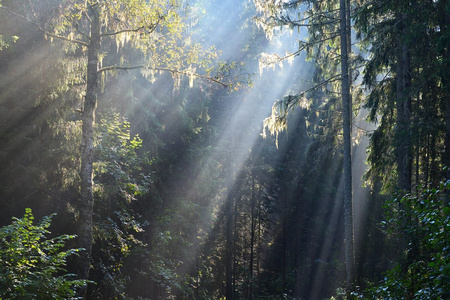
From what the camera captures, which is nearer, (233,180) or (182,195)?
(182,195)

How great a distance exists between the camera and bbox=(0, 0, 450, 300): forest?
5848mm

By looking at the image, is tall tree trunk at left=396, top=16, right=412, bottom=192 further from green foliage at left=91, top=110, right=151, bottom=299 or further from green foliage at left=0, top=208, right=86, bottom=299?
green foliage at left=0, top=208, right=86, bottom=299

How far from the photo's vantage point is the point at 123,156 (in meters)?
11.3

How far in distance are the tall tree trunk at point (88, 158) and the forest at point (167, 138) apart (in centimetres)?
2

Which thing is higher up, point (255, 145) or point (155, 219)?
point (255, 145)

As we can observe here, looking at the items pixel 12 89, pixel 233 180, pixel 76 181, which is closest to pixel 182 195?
pixel 233 180

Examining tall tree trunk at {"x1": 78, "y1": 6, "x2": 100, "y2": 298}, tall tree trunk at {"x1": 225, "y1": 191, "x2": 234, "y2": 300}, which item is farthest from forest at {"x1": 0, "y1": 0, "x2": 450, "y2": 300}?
tall tree trunk at {"x1": 225, "y1": 191, "x2": 234, "y2": 300}

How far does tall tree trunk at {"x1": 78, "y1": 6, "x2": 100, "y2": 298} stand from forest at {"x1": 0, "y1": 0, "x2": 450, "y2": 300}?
22 mm

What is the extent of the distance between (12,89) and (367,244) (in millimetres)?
19942

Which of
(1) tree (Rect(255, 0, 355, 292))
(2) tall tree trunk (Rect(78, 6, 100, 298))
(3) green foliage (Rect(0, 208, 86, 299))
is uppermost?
(1) tree (Rect(255, 0, 355, 292))

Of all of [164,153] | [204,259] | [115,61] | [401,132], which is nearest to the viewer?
[401,132]

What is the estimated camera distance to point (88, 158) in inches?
312

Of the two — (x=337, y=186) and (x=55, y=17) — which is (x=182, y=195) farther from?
(x=337, y=186)

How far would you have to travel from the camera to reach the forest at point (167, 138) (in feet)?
19.2
